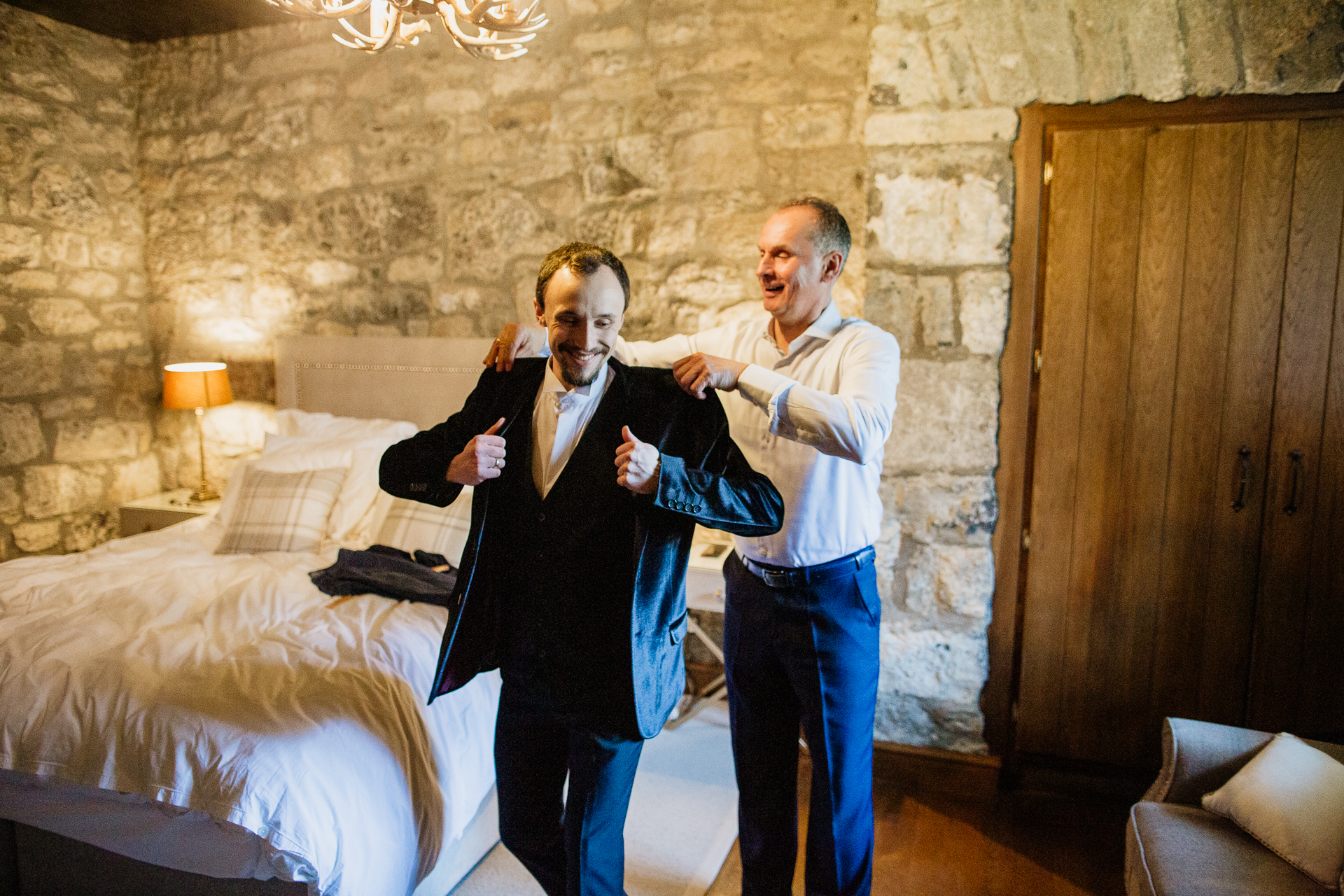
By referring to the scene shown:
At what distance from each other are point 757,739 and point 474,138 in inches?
112

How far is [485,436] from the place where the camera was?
1.44 meters

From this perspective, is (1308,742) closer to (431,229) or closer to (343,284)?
(431,229)

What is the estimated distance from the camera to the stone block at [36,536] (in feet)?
12.4

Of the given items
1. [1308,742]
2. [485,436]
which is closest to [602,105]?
[485,436]

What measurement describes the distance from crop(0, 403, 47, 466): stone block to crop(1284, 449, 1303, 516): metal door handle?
17.0ft

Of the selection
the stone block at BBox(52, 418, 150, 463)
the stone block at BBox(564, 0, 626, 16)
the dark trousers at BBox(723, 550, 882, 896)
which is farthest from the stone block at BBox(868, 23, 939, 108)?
the stone block at BBox(52, 418, 150, 463)

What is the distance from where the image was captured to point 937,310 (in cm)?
263

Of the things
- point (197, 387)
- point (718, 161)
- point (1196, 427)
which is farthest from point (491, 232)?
point (1196, 427)

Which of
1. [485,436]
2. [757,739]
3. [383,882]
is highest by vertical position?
[485,436]

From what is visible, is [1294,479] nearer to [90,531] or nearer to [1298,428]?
[1298,428]

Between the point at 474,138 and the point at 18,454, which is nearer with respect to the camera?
the point at 474,138

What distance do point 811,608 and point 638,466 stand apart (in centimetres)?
70

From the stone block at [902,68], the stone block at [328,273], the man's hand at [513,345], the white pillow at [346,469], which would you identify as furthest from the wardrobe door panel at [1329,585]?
the stone block at [328,273]

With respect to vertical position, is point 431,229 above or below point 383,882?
above
